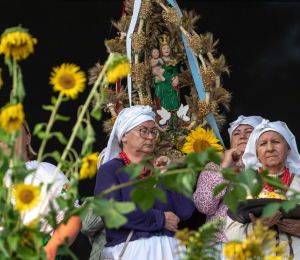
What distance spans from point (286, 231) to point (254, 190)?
4.27 ft

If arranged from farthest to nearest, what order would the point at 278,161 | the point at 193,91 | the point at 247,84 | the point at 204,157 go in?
the point at 247,84 < the point at 193,91 < the point at 278,161 < the point at 204,157

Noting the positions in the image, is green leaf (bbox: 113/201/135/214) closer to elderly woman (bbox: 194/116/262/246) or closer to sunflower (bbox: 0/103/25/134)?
sunflower (bbox: 0/103/25/134)

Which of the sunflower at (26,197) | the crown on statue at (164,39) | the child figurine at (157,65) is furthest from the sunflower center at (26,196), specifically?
the crown on statue at (164,39)

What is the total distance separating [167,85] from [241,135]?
725 millimetres

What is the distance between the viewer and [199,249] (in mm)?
811

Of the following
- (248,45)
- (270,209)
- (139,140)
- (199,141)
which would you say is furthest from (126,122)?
(248,45)

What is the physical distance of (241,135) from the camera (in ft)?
9.62

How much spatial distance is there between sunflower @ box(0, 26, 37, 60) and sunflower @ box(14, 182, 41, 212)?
0.22 meters

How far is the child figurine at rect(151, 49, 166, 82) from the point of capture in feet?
11.1

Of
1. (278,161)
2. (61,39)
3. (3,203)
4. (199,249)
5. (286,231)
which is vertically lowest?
(286,231)

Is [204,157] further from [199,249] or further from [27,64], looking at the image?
[27,64]

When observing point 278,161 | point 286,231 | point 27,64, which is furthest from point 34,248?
point 27,64

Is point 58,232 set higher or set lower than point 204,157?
lower

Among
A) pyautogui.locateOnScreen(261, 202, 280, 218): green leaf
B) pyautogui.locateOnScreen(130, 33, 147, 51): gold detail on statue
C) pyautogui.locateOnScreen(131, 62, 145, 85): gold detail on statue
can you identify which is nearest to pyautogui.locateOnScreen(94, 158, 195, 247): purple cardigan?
pyautogui.locateOnScreen(131, 62, 145, 85): gold detail on statue
